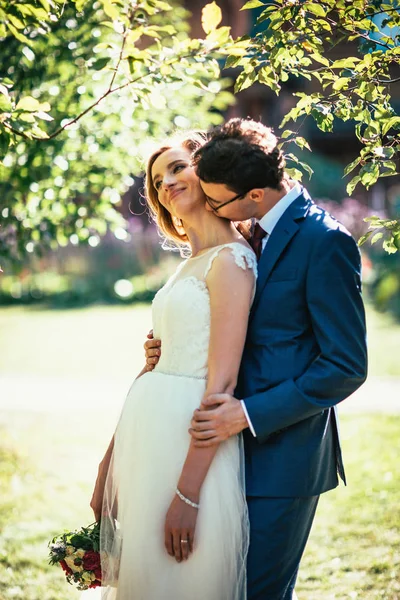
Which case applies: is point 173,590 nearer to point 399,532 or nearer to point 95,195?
point 399,532

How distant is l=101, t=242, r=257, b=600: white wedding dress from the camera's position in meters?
2.79

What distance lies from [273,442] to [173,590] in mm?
639

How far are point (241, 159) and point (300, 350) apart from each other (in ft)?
2.27

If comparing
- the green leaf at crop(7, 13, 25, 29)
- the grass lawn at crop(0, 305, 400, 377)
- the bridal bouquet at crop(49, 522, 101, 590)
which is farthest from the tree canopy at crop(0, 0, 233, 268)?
the grass lawn at crop(0, 305, 400, 377)

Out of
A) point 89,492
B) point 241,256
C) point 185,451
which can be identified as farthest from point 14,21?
point 89,492

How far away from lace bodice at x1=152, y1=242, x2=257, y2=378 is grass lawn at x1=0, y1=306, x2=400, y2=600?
2.37 m

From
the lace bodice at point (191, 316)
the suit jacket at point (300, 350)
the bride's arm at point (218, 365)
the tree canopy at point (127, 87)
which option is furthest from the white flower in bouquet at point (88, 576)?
the tree canopy at point (127, 87)

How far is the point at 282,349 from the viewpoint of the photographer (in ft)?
9.02

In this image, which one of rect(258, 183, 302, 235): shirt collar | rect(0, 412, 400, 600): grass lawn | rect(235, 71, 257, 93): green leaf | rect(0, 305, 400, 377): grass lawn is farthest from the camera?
rect(0, 305, 400, 377): grass lawn

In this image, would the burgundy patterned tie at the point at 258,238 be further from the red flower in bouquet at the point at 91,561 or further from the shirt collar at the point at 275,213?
the red flower in bouquet at the point at 91,561

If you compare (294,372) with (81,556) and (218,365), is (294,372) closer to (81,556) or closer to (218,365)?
(218,365)

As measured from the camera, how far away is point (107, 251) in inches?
768

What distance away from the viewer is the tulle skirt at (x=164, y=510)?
2791 mm

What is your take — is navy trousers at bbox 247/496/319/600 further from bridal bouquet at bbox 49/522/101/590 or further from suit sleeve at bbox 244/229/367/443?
bridal bouquet at bbox 49/522/101/590
